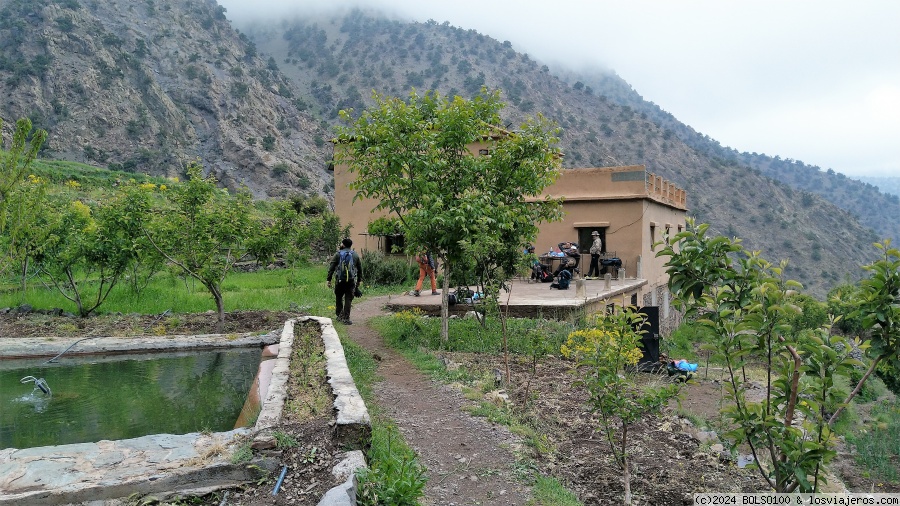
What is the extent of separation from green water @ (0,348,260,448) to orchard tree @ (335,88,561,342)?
3.37 metres

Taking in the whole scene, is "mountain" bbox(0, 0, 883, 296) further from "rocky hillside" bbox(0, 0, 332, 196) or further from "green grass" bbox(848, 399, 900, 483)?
"green grass" bbox(848, 399, 900, 483)

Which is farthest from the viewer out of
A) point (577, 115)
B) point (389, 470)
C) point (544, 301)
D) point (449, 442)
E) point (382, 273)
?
point (577, 115)

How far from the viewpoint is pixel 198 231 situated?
10125 millimetres

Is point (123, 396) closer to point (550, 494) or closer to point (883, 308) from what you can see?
point (550, 494)

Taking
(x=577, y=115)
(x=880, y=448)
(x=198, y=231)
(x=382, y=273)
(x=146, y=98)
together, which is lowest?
(x=880, y=448)

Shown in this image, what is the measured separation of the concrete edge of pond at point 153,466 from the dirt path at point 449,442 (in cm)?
70

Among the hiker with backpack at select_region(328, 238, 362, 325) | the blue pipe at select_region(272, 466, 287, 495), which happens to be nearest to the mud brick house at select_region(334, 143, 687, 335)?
the hiker with backpack at select_region(328, 238, 362, 325)

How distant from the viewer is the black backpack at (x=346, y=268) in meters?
10.8

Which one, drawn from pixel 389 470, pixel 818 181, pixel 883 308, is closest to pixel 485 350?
pixel 389 470

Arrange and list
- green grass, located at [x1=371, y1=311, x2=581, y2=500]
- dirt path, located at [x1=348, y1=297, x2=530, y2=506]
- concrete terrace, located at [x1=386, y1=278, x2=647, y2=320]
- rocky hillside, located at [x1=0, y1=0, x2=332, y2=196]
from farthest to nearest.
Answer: rocky hillside, located at [x1=0, y1=0, x2=332, y2=196] → concrete terrace, located at [x1=386, y1=278, x2=647, y2=320] → green grass, located at [x1=371, y1=311, x2=581, y2=500] → dirt path, located at [x1=348, y1=297, x2=530, y2=506]

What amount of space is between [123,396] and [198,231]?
4.05 metres

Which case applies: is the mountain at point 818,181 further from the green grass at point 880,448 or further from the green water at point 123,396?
the green water at point 123,396

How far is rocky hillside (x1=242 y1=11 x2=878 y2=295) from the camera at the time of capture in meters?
A: 64.9

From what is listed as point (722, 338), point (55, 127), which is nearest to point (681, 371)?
point (722, 338)
